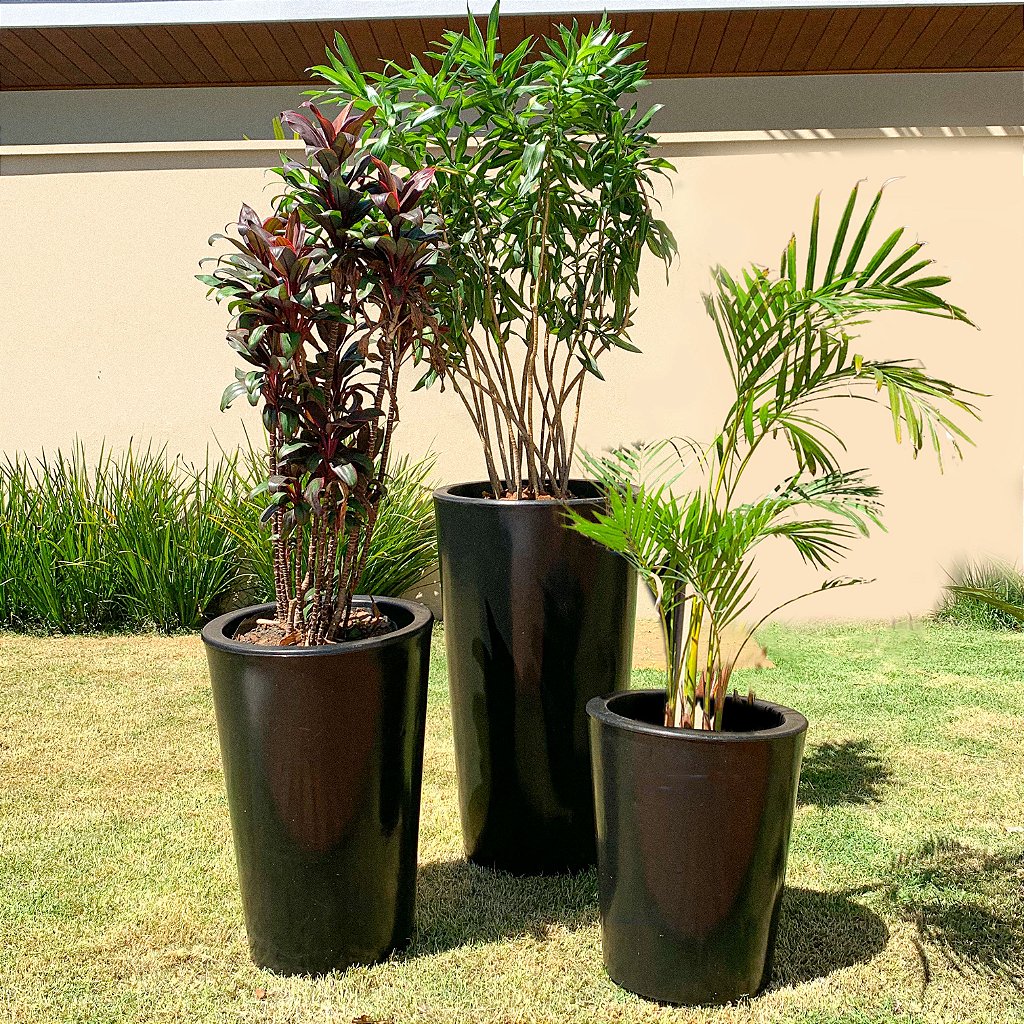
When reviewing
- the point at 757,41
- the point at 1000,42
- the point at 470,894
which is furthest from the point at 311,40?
the point at 470,894

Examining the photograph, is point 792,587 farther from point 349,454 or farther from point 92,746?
point 349,454

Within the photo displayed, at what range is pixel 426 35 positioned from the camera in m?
5.71

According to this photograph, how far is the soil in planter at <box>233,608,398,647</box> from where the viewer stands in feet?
7.54

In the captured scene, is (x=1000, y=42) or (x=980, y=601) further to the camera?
(x=980, y=601)

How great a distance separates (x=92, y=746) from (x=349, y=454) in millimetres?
2321

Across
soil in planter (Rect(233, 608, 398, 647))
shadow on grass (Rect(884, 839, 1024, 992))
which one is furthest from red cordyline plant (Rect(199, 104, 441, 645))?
shadow on grass (Rect(884, 839, 1024, 992))

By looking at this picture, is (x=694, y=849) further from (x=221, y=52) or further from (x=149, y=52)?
(x=149, y=52)

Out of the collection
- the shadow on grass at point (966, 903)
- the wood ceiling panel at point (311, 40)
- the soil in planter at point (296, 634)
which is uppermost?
the wood ceiling panel at point (311, 40)

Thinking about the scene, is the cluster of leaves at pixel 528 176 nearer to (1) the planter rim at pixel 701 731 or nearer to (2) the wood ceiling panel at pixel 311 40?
(1) the planter rim at pixel 701 731

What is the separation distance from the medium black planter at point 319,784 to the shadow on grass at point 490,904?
201 millimetres

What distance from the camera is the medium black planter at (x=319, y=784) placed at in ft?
7.09

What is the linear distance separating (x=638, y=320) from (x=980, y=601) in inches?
99.8

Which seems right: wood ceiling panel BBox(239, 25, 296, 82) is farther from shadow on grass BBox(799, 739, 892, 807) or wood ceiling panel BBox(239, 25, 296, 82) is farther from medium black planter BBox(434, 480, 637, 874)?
shadow on grass BBox(799, 739, 892, 807)

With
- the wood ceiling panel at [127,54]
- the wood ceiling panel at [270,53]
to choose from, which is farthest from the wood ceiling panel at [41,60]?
the wood ceiling panel at [270,53]
